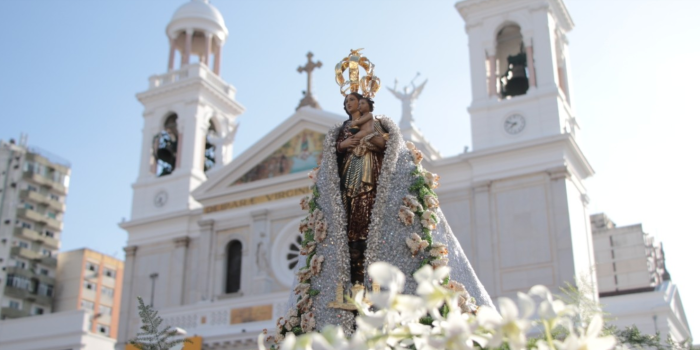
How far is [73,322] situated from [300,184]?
8481 mm

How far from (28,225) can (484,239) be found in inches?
1240

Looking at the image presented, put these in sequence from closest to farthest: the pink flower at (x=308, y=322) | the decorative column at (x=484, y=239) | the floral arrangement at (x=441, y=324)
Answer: the floral arrangement at (x=441, y=324) → the pink flower at (x=308, y=322) → the decorative column at (x=484, y=239)

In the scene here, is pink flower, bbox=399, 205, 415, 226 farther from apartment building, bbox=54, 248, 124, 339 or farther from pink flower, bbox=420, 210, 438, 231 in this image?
apartment building, bbox=54, 248, 124, 339

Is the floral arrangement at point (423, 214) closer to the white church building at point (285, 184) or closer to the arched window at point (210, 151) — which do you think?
the white church building at point (285, 184)

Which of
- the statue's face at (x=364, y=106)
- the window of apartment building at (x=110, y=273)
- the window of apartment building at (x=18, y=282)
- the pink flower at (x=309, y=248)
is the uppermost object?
the window of apartment building at (x=110, y=273)

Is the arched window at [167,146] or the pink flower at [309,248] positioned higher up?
the arched window at [167,146]

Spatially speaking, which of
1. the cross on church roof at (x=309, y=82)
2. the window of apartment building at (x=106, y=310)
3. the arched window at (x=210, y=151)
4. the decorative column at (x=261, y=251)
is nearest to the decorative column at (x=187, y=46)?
the arched window at (x=210, y=151)

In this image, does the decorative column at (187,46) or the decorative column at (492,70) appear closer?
the decorative column at (492,70)

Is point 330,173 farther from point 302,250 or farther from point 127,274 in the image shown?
point 127,274

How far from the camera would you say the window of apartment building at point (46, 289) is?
155 feet

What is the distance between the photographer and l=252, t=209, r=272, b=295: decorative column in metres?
26.1

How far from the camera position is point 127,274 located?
29656 mm

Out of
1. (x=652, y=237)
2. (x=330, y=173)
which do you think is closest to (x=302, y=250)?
(x=330, y=173)

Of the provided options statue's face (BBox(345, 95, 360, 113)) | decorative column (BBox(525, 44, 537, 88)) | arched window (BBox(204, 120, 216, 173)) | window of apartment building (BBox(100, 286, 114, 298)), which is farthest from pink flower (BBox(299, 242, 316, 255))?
window of apartment building (BBox(100, 286, 114, 298))
